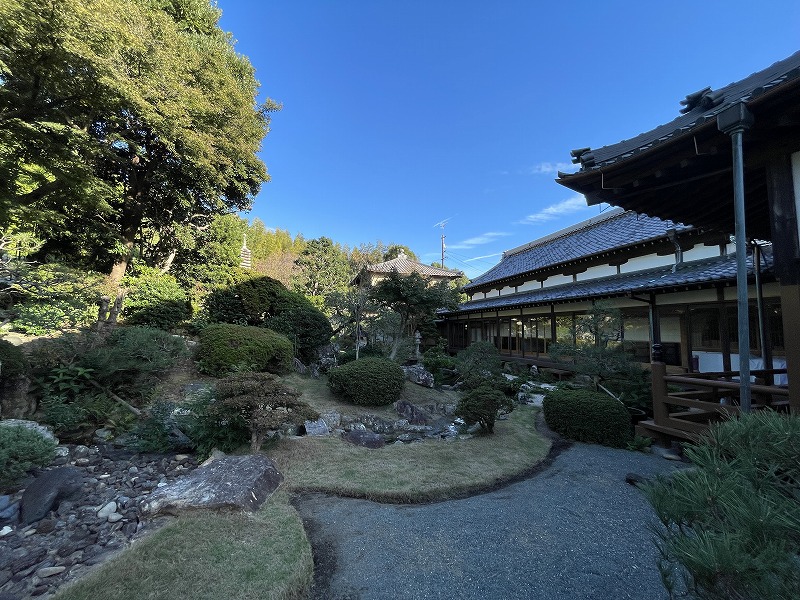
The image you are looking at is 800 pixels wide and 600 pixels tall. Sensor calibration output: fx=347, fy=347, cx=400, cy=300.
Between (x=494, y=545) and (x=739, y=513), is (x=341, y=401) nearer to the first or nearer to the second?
(x=494, y=545)

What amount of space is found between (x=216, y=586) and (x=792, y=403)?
4693 mm

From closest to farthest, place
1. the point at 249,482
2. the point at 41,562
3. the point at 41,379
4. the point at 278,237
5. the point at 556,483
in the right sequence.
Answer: the point at 41,562, the point at 249,482, the point at 556,483, the point at 41,379, the point at 278,237

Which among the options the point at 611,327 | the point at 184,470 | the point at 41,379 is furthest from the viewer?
the point at 611,327

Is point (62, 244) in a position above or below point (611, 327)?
above

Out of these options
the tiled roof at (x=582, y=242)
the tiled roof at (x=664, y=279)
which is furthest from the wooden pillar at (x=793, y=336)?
the tiled roof at (x=582, y=242)

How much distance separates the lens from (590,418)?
6086 millimetres

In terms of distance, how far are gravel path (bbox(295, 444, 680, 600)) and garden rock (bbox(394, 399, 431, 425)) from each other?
380 centimetres

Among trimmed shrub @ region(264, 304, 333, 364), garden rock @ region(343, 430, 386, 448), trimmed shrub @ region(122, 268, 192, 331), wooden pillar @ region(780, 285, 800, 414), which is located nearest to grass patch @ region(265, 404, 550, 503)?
garden rock @ region(343, 430, 386, 448)

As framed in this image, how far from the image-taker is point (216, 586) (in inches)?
92.0

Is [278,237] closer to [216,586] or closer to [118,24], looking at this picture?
[118,24]

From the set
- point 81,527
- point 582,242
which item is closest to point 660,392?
point 81,527

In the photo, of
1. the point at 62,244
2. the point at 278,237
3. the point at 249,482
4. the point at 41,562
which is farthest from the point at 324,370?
the point at 278,237

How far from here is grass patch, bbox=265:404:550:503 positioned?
4.18m

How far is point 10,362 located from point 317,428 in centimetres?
500
